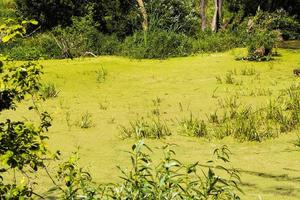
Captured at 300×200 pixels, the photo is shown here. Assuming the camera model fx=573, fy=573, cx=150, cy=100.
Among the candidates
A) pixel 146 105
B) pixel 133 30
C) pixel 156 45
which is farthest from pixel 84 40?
pixel 146 105

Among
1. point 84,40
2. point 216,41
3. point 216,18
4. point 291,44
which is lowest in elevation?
point 291,44

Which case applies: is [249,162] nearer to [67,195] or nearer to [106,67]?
[67,195]

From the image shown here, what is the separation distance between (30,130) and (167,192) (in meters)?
0.81

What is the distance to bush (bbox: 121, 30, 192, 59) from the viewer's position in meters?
13.4

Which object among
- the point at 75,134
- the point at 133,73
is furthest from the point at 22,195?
the point at 133,73

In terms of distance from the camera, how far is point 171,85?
32.3ft

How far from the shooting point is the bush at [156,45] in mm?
13383

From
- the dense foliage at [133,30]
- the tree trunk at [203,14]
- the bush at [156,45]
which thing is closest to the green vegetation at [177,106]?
the bush at [156,45]

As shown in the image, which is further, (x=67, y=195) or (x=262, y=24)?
(x=262, y=24)

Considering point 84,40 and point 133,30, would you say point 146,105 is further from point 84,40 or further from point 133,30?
point 133,30

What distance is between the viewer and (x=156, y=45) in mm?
13609

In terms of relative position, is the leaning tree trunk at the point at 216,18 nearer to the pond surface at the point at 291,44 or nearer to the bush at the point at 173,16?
the bush at the point at 173,16

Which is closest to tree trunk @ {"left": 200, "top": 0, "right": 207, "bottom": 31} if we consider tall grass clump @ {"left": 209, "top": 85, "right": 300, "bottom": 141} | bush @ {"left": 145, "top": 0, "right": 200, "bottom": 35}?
bush @ {"left": 145, "top": 0, "right": 200, "bottom": 35}

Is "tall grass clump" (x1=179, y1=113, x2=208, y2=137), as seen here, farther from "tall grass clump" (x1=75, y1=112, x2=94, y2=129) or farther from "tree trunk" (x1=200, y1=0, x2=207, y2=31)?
"tree trunk" (x1=200, y1=0, x2=207, y2=31)
